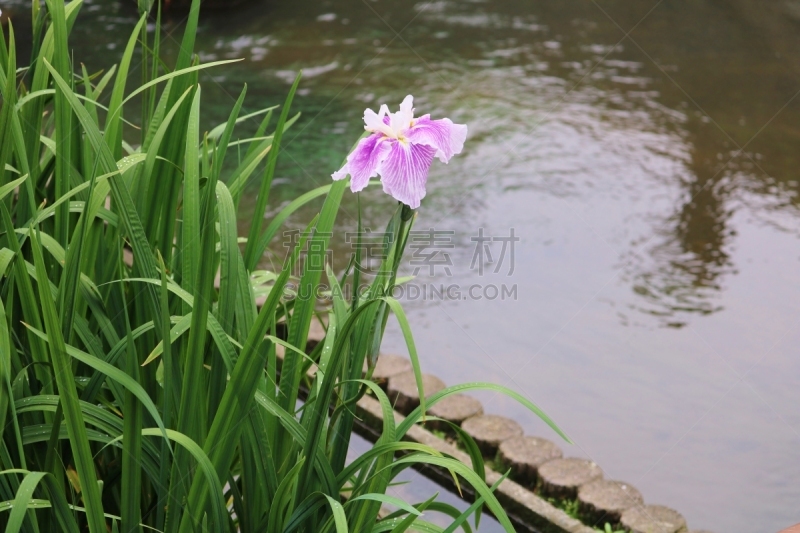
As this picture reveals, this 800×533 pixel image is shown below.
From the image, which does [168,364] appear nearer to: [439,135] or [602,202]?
[439,135]

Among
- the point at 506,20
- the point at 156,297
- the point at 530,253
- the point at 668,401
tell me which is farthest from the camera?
the point at 506,20

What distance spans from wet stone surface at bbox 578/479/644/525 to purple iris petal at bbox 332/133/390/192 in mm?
1482

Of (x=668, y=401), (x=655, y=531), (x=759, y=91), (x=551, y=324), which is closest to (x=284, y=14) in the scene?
(x=759, y=91)

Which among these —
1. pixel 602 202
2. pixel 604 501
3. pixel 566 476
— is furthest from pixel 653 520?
pixel 602 202

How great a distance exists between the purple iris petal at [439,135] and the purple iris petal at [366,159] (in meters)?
0.05

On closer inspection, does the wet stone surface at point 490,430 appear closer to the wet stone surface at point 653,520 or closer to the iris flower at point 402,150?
the wet stone surface at point 653,520

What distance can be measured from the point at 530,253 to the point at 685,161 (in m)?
1.31

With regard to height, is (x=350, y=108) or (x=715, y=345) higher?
(x=350, y=108)

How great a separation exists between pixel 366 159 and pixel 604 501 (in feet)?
4.97

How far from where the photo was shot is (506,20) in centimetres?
668

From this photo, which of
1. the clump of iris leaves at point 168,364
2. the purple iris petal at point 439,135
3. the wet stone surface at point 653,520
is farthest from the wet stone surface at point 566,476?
the purple iris petal at point 439,135

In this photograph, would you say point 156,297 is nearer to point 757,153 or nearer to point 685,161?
point 685,161

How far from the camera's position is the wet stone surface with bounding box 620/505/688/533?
2.20 metres

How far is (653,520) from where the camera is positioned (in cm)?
222
